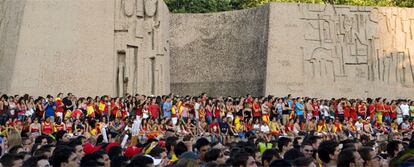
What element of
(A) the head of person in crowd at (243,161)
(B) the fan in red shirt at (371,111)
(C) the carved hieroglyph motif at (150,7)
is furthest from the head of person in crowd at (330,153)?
(C) the carved hieroglyph motif at (150,7)

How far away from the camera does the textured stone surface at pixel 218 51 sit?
30312 millimetres

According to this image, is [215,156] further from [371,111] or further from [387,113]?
[387,113]

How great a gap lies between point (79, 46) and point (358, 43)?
12823mm

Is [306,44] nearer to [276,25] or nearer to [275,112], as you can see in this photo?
[276,25]

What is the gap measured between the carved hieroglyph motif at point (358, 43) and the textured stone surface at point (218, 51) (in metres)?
2.22

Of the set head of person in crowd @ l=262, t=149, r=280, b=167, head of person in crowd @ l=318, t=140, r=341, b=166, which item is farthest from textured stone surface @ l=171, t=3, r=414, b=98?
head of person in crowd @ l=318, t=140, r=341, b=166

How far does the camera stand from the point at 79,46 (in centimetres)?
2541

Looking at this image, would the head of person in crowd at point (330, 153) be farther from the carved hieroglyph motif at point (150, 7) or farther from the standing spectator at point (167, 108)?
the carved hieroglyph motif at point (150, 7)

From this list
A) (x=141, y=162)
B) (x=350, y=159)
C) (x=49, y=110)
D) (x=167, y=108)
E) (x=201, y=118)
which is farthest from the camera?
(x=201, y=118)

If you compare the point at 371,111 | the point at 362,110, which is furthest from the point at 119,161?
the point at 371,111

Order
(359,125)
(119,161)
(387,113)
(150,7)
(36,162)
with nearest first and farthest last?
(36,162) → (119,161) → (359,125) → (387,113) → (150,7)

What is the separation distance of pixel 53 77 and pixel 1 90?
6.07 feet

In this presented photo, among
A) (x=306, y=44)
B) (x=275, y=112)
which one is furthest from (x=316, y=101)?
(x=306, y=44)

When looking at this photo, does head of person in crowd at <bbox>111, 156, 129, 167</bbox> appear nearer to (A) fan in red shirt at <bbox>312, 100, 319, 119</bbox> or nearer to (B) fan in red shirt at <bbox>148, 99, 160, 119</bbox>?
(B) fan in red shirt at <bbox>148, 99, 160, 119</bbox>
